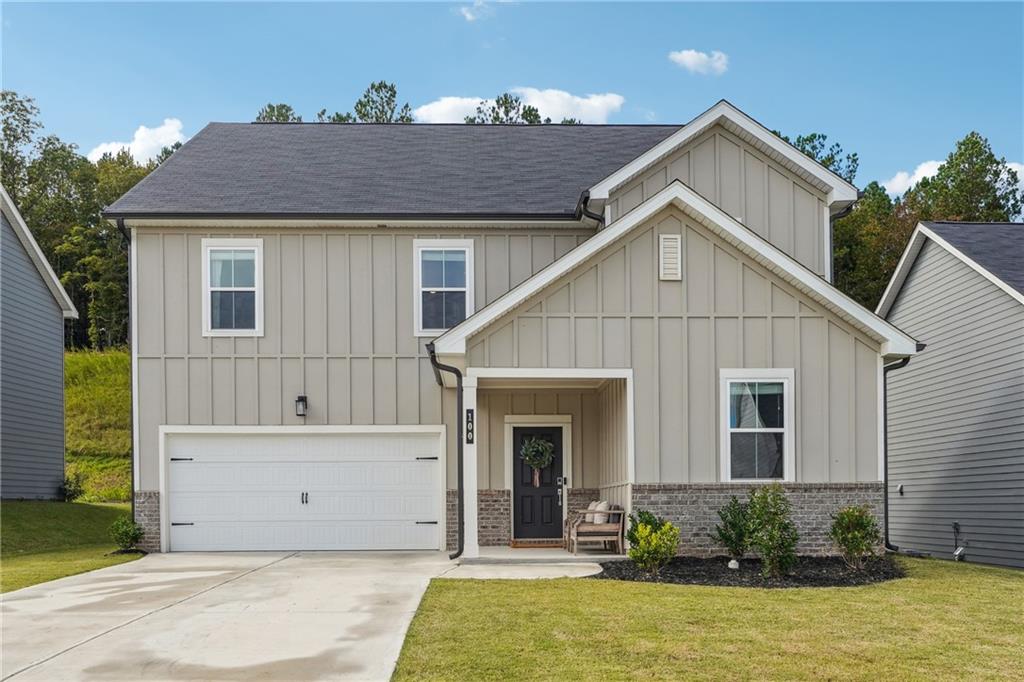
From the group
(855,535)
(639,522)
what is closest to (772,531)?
(855,535)

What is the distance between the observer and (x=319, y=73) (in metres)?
39.3

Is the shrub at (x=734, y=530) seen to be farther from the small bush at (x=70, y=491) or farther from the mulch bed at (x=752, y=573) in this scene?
the small bush at (x=70, y=491)

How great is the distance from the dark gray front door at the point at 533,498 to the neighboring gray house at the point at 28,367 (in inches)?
445

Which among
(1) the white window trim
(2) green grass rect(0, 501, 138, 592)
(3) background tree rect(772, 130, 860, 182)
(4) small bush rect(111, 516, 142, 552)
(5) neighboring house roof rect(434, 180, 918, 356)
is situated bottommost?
(2) green grass rect(0, 501, 138, 592)

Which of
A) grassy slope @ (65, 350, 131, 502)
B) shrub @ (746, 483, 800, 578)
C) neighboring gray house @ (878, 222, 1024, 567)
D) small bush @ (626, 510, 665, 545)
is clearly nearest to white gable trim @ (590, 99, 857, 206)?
neighboring gray house @ (878, 222, 1024, 567)

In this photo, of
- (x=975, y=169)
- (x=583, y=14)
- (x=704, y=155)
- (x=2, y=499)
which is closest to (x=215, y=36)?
(x=583, y=14)

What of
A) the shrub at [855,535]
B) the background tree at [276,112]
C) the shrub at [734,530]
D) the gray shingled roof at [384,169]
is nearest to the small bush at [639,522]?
the shrub at [734,530]

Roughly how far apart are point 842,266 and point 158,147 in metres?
37.2

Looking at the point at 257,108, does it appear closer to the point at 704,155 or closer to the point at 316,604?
the point at 704,155

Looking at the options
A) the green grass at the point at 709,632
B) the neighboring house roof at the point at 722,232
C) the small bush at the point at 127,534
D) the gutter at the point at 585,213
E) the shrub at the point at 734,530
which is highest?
the gutter at the point at 585,213

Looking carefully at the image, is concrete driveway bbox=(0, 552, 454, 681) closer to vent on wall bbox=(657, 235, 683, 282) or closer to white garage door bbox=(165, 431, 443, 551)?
white garage door bbox=(165, 431, 443, 551)

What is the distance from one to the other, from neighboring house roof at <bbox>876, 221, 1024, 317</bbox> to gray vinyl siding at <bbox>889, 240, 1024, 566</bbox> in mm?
244

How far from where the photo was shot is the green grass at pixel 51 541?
46.4 ft

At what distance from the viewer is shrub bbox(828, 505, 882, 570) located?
12.8 m
